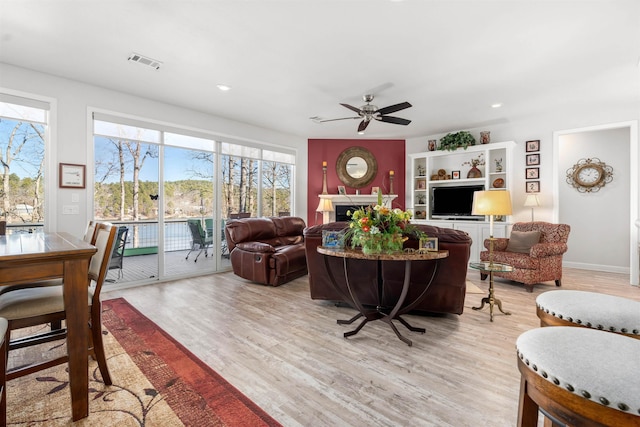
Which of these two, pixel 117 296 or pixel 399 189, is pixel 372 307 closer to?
pixel 117 296

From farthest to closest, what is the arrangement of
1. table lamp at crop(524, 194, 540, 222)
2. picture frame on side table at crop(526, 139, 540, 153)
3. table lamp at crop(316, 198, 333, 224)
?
table lamp at crop(316, 198, 333, 224) → picture frame on side table at crop(526, 139, 540, 153) → table lamp at crop(524, 194, 540, 222)

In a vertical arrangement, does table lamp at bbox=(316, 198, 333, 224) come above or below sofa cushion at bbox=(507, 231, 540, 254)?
above

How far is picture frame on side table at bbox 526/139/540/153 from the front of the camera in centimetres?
528

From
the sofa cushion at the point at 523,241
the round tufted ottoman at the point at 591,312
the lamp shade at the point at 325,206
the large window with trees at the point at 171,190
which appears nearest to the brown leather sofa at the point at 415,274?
the round tufted ottoman at the point at 591,312

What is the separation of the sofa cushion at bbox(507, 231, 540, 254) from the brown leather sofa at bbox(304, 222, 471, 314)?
2.30m

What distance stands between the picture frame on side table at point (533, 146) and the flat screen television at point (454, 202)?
100 cm

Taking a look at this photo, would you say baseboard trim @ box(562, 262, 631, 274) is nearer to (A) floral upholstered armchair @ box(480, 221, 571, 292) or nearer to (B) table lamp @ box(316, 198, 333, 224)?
(A) floral upholstered armchair @ box(480, 221, 571, 292)

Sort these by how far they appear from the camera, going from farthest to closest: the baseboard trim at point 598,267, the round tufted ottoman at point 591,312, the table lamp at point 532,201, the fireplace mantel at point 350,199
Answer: the fireplace mantel at point 350,199 < the baseboard trim at point 598,267 < the table lamp at point 532,201 < the round tufted ottoman at point 591,312

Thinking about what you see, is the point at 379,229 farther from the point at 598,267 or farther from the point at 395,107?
the point at 598,267

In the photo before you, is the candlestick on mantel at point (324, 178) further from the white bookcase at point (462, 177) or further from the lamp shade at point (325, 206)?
the white bookcase at point (462, 177)

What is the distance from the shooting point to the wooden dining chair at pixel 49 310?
1.53 metres

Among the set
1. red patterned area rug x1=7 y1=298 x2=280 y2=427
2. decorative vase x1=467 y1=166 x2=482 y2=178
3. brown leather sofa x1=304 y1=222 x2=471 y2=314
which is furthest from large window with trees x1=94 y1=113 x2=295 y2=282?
decorative vase x1=467 y1=166 x2=482 y2=178

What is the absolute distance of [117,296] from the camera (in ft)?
12.1

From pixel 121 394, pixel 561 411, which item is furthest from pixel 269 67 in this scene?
pixel 561 411
